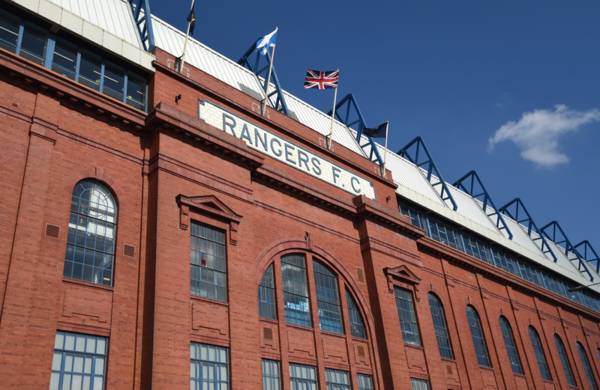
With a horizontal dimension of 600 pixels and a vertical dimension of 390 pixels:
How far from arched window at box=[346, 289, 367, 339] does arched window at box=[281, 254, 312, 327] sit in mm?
2649

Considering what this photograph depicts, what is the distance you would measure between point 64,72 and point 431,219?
74.0 feet

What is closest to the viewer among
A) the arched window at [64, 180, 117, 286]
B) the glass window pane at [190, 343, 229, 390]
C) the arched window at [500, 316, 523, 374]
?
the arched window at [64, 180, 117, 286]

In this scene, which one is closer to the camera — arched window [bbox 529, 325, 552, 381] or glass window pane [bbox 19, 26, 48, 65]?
glass window pane [bbox 19, 26, 48, 65]

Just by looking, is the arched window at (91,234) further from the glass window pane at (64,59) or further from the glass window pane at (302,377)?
the glass window pane at (302,377)

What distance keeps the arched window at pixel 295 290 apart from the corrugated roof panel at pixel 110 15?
34.1ft

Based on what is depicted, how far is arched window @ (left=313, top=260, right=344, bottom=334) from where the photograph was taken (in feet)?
77.2

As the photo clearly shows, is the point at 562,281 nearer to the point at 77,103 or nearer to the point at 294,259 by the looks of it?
the point at 294,259

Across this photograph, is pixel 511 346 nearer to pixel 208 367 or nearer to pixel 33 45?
pixel 208 367

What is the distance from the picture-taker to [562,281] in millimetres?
46875

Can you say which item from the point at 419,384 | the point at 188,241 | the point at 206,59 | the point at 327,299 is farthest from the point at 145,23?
the point at 419,384

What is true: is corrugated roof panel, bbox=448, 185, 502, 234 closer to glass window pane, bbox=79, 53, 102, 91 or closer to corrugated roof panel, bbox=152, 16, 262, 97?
corrugated roof panel, bbox=152, 16, 262, 97

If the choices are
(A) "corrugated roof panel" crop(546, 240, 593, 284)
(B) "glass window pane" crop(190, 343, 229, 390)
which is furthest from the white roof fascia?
(A) "corrugated roof panel" crop(546, 240, 593, 284)

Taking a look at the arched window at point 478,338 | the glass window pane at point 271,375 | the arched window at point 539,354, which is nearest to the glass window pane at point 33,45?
the glass window pane at point 271,375

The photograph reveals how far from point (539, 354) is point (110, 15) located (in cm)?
3168
